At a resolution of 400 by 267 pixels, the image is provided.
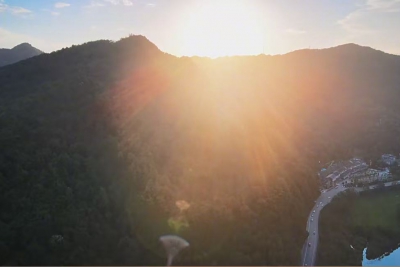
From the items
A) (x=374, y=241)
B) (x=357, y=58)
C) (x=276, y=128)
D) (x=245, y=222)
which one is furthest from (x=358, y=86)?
(x=245, y=222)

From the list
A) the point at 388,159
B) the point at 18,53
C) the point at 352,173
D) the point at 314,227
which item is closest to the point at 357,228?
the point at 314,227

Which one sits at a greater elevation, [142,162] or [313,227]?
[142,162]

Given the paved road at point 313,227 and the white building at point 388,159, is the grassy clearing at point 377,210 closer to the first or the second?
the paved road at point 313,227

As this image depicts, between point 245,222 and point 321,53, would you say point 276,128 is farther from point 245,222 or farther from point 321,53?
point 321,53

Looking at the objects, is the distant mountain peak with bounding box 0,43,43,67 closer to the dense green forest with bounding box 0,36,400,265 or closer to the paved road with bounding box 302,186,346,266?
the dense green forest with bounding box 0,36,400,265

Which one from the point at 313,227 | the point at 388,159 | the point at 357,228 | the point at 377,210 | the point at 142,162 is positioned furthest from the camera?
the point at 388,159

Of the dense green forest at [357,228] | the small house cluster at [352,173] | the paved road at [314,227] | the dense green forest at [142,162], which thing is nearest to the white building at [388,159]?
the small house cluster at [352,173]

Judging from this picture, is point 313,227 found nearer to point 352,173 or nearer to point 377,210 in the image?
point 377,210
